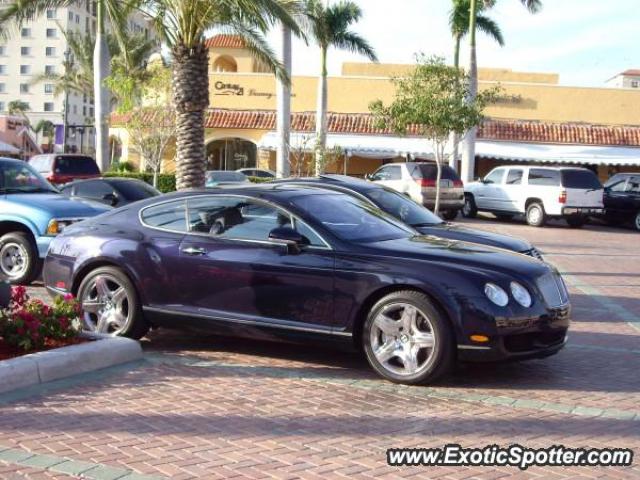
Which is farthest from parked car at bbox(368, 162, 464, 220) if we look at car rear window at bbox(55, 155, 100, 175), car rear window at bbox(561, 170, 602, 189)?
car rear window at bbox(55, 155, 100, 175)

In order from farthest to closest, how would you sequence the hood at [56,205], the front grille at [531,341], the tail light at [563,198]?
the tail light at [563,198] → the hood at [56,205] → the front grille at [531,341]

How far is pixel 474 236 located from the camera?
10484 mm

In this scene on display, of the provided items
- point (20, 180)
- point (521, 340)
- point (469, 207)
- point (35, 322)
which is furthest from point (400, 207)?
point (469, 207)

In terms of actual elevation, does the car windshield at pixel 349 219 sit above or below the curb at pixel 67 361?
above

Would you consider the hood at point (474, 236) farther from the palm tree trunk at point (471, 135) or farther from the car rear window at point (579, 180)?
the palm tree trunk at point (471, 135)

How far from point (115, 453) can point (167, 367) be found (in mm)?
2111

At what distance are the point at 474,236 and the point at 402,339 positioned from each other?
4.24 meters

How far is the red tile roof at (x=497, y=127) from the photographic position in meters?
39.2

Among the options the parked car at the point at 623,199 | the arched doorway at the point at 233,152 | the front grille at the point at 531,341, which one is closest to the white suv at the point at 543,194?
the parked car at the point at 623,199

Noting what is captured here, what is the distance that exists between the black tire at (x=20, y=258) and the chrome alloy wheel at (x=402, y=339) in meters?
6.10

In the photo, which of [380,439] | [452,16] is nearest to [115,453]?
[380,439]

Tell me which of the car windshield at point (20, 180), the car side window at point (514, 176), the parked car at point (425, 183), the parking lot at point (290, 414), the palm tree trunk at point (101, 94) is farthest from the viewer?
the palm tree trunk at point (101, 94)

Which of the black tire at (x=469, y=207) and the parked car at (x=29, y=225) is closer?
the parked car at (x=29, y=225)

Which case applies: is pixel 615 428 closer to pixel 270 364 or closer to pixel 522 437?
pixel 522 437
